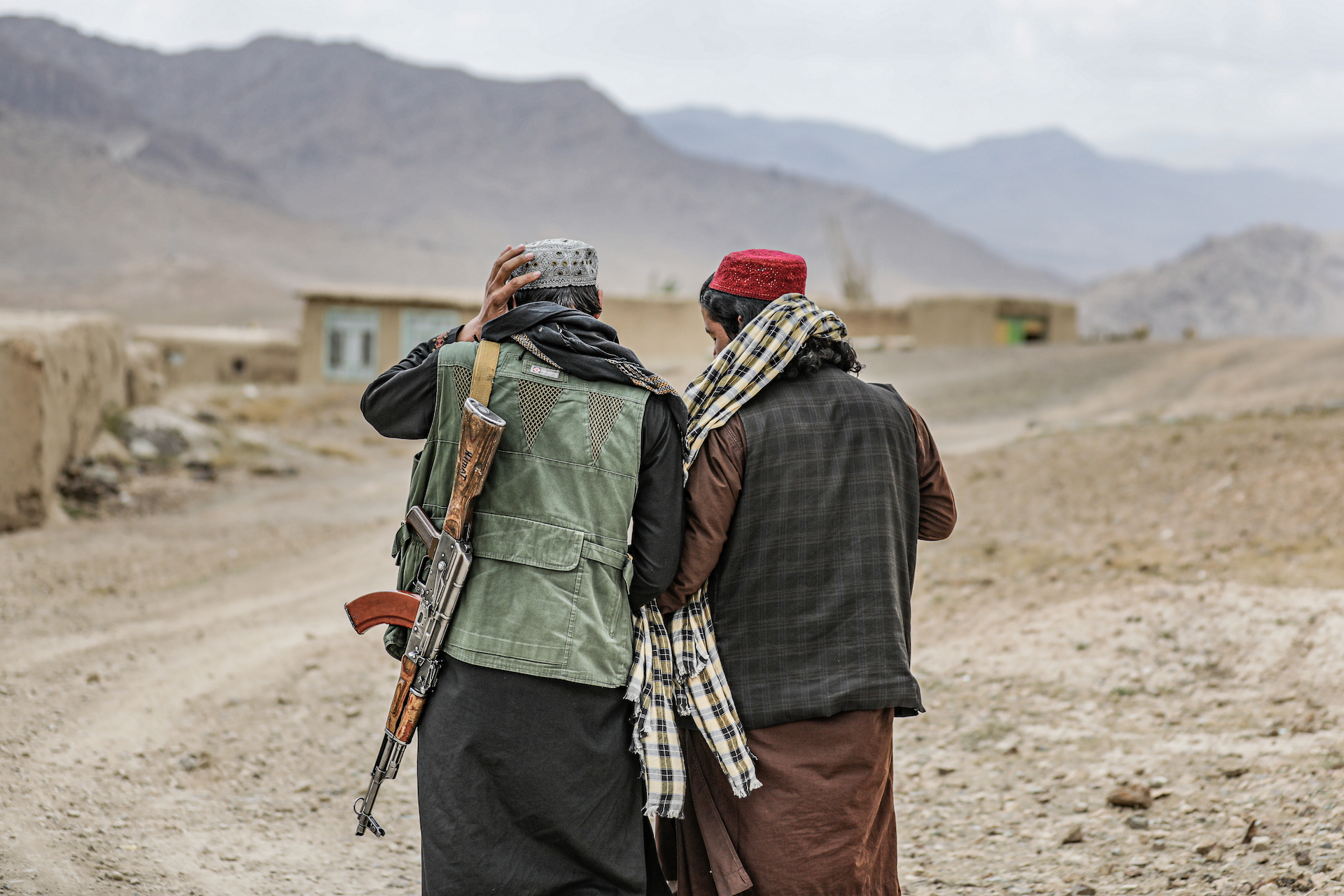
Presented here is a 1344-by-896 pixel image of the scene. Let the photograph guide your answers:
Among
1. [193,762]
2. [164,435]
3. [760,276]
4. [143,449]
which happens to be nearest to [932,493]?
[760,276]

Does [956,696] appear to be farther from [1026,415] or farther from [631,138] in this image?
[631,138]

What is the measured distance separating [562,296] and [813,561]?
2.35ft

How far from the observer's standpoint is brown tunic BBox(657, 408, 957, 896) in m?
2.15

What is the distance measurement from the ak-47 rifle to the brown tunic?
41 centimetres

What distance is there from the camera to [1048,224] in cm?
18488

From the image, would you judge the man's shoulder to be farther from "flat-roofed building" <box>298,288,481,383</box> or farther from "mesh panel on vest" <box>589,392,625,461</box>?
"flat-roofed building" <box>298,288,481,383</box>

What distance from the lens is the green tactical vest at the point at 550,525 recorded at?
2082 mm

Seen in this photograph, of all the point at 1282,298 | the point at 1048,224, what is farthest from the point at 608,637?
the point at 1048,224

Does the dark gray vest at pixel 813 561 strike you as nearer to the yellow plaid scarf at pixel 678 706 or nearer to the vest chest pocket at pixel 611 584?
the yellow plaid scarf at pixel 678 706

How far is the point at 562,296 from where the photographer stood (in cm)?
224

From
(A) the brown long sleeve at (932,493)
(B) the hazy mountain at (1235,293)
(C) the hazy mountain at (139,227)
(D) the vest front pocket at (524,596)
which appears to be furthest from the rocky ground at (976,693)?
(B) the hazy mountain at (1235,293)

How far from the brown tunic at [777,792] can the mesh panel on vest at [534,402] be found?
0.31 metres

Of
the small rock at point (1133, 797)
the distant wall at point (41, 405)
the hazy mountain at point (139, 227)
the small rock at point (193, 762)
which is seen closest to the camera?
A: the small rock at point (1133, 797)

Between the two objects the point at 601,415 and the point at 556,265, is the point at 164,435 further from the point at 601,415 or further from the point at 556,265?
the point at 601,415
